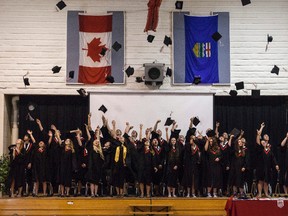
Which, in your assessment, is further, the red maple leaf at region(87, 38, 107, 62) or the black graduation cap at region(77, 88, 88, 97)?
the red maple leaf at region(87, 38, 107, 62)

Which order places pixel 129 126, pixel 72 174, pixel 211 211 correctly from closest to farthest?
pixel 211 211
pixel 72 174
pixel 129 126

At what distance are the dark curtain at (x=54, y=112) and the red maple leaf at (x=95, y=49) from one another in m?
1.17

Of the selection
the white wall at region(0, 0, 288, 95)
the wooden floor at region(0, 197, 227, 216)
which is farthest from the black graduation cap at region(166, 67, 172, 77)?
the wooden floor at region(0, 197, 227, 216)

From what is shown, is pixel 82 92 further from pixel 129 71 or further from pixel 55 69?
pixel 129 71

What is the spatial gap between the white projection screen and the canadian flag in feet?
1.90

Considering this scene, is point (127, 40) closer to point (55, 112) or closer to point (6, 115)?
point (55, 112)

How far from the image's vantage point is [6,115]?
14609 mm

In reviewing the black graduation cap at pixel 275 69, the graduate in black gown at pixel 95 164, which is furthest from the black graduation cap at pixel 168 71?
the graduate in black gown at pixel 95 164

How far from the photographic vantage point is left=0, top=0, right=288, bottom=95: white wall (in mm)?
14609

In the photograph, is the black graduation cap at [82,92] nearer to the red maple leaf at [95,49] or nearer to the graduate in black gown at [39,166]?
the red maple leaf at [95,49]

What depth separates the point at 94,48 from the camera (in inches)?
578

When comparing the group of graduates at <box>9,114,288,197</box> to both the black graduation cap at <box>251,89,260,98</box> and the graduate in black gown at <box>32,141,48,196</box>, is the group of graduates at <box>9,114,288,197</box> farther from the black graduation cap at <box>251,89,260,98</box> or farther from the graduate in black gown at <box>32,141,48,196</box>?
the black graduation cap at <box>251,89,260,98</box>

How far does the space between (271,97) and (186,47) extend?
2.82 metres

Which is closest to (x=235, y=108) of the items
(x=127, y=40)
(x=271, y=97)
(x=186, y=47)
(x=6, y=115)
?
(x=271, y=97)
